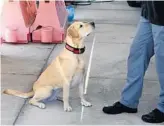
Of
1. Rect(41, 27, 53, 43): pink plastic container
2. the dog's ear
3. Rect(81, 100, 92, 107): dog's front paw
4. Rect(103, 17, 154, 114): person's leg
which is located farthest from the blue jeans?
Rect(41, 27, 53, 43): pink plastic container

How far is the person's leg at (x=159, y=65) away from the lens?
287cm

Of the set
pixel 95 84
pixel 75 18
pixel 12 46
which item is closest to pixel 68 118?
pixel 95 84

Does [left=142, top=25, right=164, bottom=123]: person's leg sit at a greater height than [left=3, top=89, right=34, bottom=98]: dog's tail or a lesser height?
greater

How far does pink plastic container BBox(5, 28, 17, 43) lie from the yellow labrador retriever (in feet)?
6.34

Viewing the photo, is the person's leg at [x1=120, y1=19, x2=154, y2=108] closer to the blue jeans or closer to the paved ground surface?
the blue jeans

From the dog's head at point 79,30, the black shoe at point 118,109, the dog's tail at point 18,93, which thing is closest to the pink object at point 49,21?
the dog's tail at point 18,93

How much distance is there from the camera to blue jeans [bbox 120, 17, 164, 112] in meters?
2.91

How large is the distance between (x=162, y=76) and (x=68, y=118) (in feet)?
2.94

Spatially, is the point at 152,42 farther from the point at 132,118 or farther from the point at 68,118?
the point at 68,118

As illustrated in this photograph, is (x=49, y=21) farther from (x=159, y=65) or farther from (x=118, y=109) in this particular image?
(x=159, y=65)

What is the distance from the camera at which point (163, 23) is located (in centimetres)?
284

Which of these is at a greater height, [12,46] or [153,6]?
[153,6]

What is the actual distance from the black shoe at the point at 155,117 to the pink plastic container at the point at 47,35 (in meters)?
2.50

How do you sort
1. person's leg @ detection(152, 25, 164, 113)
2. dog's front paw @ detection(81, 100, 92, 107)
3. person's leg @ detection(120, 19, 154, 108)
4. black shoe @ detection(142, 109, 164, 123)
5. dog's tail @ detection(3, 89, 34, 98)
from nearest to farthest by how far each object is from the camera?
person's leg @ detection(152, 25, 164, 113) → person's leg @ detection(120, 19, 154, 108) → black shoe @ detection(142, 109, 164, 123) → dog's front paw @ detection(81, 100, 92, 107) → dog's tail @ detection(3, 89, 34, 98)
